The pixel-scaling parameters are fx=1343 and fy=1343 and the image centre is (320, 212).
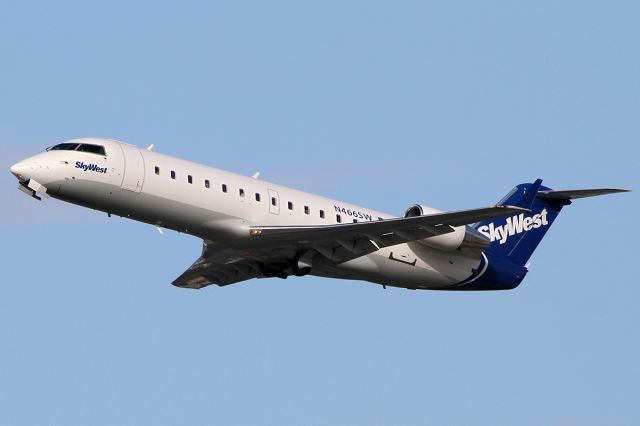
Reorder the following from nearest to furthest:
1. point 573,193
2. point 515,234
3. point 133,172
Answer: point 133,172, point 573,193, point 515,234

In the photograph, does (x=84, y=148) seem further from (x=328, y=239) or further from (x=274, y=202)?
(x=328, y=239)

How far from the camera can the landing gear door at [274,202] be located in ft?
97.8

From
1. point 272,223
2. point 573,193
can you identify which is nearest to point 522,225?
point 573,193

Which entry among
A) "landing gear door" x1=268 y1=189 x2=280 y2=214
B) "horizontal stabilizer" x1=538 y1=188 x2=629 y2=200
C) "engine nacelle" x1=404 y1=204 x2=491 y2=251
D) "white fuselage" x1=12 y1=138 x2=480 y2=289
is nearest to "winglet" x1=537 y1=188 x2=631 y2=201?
"horizontal stabilizer" x1=538 y1=188 x2=629 y2=200

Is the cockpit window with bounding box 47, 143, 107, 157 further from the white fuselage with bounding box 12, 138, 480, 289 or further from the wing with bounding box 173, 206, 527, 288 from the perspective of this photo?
the wing with bounding box 173, 206, 527, 288

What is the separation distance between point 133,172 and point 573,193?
36.4 ft

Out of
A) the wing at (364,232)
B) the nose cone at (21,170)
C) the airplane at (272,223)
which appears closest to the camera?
the nose cone at (21,170)

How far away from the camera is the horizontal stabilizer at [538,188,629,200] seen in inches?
1186

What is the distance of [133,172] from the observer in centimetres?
2833

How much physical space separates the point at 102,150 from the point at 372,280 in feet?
24.1

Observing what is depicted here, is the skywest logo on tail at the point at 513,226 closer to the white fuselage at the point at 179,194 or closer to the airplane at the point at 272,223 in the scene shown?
the airplane at the point at 272,223

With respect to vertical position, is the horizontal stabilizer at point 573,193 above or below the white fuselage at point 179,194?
above

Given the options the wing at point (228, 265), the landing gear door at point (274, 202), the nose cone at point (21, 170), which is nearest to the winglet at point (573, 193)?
the wing at point (228, 265)

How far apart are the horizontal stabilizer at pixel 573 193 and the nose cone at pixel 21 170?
495 inches
